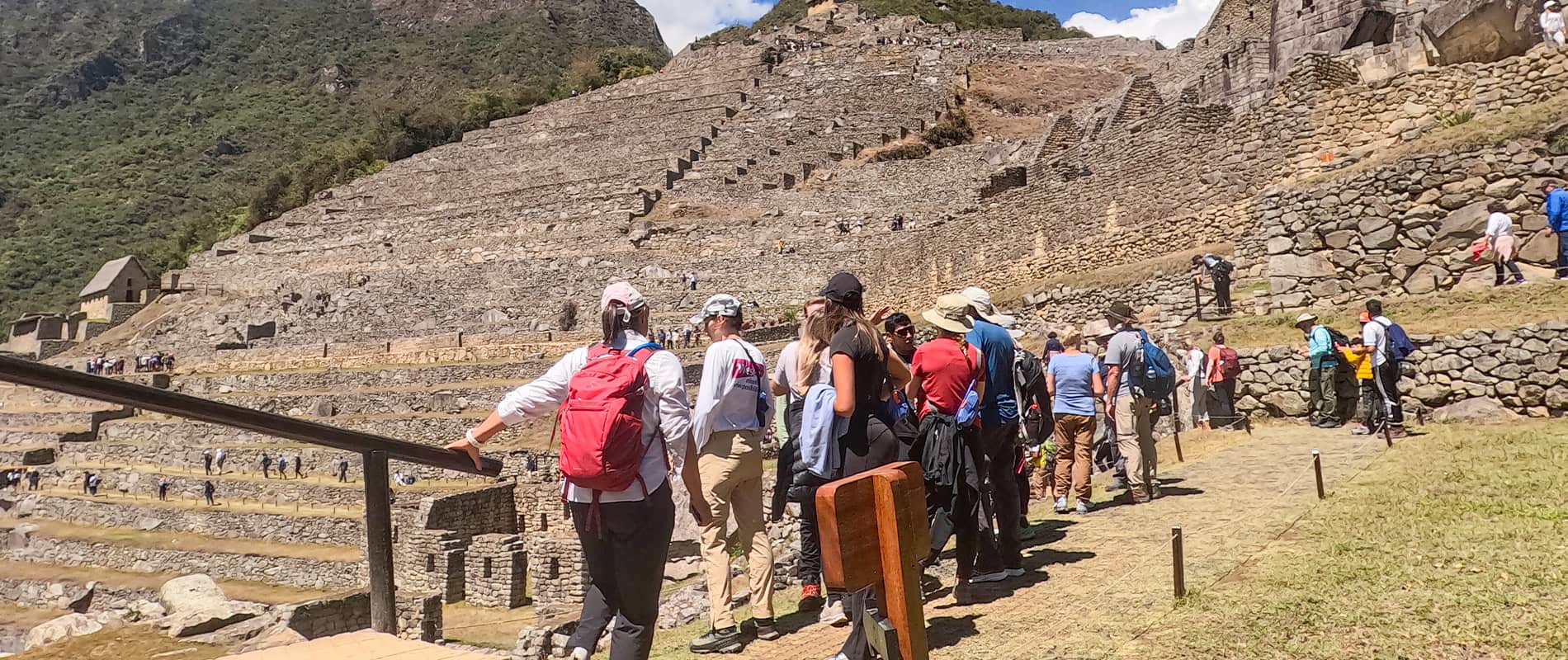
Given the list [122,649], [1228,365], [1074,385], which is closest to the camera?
[122,649]

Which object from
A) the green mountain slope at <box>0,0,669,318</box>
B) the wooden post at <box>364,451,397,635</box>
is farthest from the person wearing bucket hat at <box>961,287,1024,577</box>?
the green mountain slope at <box>0,0,669,318</box>

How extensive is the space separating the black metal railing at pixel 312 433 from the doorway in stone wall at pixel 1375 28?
18.5 m

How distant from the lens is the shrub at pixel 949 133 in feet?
131

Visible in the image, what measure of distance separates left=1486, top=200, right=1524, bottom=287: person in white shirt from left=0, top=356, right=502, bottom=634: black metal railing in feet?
29.1

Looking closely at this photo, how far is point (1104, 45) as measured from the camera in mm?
52094

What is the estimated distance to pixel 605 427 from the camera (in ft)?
11.3

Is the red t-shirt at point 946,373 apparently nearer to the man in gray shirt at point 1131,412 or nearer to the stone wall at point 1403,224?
the man in gray shirt at point 1131,412

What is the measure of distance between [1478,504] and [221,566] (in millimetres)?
19080

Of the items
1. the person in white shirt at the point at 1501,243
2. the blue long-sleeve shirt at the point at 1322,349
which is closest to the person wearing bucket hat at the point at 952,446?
the blue long-sleeve shirt at the point at 1322,349

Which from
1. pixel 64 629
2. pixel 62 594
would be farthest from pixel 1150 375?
pixel 62 594

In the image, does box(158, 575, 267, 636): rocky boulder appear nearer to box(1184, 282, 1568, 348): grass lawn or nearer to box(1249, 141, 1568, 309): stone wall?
box(1184, 282, 1568, 348): grass lawn

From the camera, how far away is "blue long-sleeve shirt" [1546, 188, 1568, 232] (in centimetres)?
830

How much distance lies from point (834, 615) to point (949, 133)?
3771cm

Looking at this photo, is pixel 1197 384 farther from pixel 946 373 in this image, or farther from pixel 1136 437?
pixel 946 373
